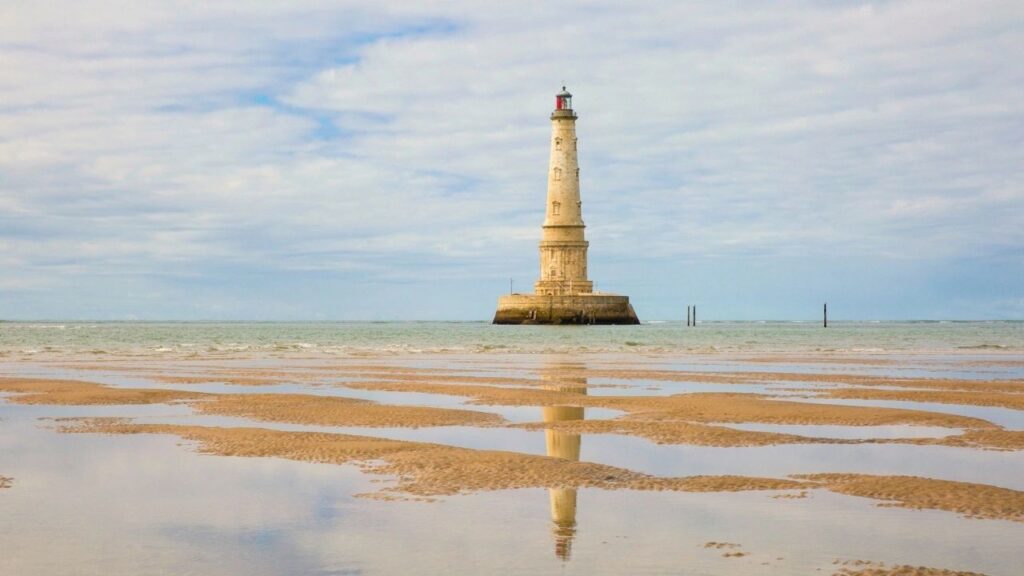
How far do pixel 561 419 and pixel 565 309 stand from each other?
73.7 meters

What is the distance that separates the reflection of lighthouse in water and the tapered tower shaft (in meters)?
63.4

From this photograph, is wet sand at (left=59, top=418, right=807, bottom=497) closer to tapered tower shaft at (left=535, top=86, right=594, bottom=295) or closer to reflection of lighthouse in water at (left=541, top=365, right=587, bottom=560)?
reflection of lighthouse in water at (left=541, top=365, right=587, bottom=560)

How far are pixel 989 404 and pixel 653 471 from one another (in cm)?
1204

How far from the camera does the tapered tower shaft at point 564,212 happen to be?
89875mm

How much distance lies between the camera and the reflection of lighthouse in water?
8188 mm

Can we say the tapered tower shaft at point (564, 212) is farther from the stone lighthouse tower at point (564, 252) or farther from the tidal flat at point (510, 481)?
the tidal flat at point (510, 481)

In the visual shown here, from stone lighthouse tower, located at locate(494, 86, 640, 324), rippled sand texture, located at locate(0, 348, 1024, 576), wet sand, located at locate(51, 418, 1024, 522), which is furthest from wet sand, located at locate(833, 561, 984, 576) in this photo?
stone lighthouse tower, located at locate(494, 86, 640, 324)

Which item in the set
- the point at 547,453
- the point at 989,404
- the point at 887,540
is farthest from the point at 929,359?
the point at 887,540

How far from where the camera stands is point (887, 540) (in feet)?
26.8

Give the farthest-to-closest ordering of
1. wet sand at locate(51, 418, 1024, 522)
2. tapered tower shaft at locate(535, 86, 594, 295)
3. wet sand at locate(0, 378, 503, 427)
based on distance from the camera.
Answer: tapered tower shaft at locate(535, 86, 594, 295), wet sand at locate(0, 378, 503, 427), wet sand at locate(51, 418, 1024, 522)

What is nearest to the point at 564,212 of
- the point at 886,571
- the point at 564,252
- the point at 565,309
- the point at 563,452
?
the point at 564,252

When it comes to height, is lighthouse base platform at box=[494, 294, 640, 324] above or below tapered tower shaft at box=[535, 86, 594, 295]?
below

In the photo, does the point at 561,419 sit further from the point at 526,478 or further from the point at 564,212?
the point at 564,212

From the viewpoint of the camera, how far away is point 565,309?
91000mm
